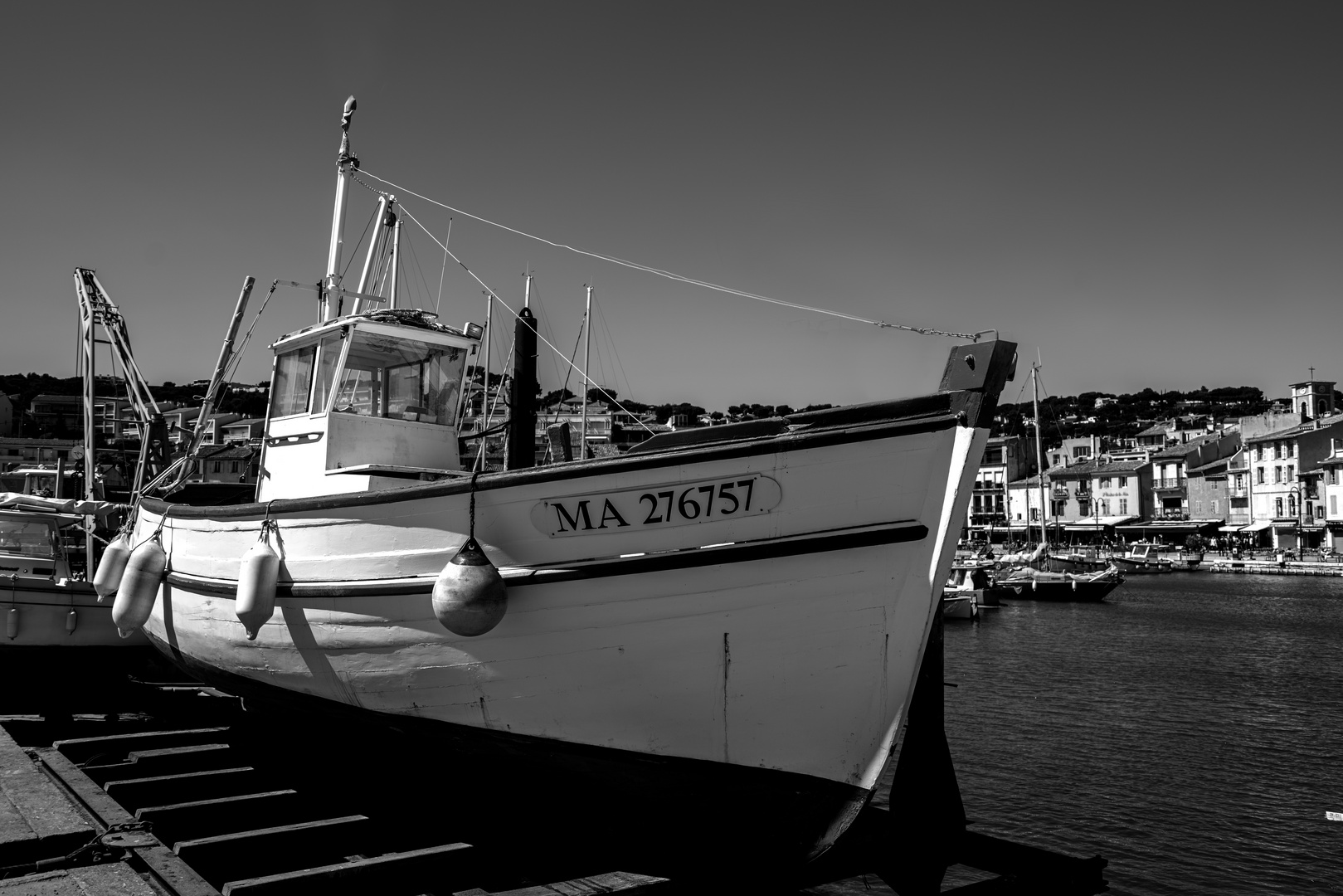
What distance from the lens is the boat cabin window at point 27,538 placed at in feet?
43.7

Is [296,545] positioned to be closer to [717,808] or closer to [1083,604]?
[717,808]

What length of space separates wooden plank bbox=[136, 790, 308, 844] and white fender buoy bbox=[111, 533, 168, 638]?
9.03 feet

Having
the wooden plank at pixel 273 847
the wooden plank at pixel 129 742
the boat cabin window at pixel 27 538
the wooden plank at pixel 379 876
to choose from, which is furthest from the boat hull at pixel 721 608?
the boat cabin window at pixel 27 538

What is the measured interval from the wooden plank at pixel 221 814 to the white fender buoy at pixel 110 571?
3845 mm

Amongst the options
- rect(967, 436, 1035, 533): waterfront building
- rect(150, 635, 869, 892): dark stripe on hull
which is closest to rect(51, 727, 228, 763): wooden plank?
rect(150, 635, 869, 892): dark stripe on hull

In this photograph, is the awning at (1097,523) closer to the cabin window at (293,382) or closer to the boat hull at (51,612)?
the boat hull at (51,612)

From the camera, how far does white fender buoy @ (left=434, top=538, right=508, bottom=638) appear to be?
6.00 meters

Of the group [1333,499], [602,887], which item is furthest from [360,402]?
[1333,499]

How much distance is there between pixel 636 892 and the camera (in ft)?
19.3

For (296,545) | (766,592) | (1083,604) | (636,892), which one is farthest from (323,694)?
(1083,604)

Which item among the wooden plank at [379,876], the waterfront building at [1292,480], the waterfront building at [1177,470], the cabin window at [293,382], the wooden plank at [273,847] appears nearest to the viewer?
the wooden plank at [379,876]

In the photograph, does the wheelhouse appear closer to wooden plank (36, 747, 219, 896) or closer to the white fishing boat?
the white fishing boat

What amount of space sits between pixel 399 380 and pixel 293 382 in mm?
1164

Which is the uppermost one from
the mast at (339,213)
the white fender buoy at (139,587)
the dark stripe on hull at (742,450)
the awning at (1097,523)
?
the mast at (339,213)
